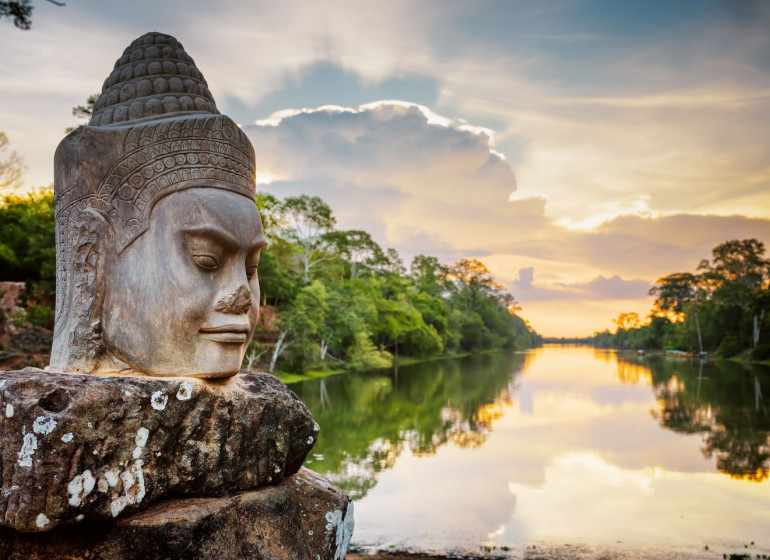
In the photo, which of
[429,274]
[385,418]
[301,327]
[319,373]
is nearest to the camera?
[385,418]

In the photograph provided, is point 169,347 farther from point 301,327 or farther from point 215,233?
point 301,327

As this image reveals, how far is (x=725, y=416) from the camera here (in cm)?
1848

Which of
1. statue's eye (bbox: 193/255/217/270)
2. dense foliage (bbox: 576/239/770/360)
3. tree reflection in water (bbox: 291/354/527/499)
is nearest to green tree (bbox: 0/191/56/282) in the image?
tree reflection in water (bbox: 291/354/527/499)

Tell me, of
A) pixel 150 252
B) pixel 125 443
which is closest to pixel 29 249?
pixel 150 252

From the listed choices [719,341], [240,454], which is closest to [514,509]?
[240,454]

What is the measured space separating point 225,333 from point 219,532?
1123 mm

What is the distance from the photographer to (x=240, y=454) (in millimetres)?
3469

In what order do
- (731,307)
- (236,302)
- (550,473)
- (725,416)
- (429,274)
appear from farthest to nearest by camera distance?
(429,274)
(731,307)
(725,416)
(550,473)
(236,302)

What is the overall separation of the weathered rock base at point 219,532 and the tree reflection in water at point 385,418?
634 centimetres

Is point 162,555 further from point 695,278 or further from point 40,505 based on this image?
point 695,278

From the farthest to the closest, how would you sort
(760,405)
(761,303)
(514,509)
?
(761,303)
(760,405)
(514,509)

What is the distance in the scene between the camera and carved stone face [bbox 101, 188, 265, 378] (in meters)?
3.52

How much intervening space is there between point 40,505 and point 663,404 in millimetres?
23320

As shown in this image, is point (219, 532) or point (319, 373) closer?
point (219, 532)
